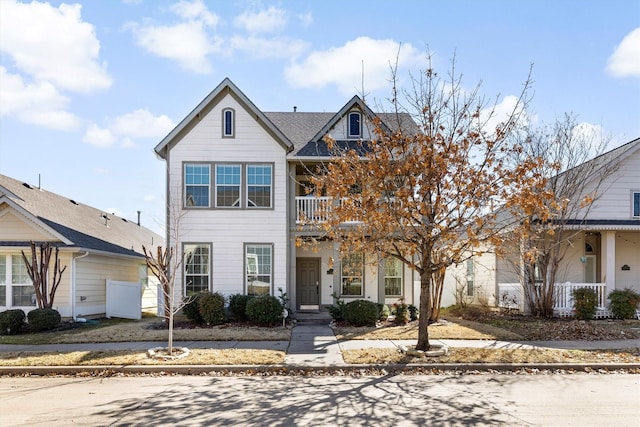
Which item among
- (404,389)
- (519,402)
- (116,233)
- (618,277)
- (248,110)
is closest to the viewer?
(519,402)

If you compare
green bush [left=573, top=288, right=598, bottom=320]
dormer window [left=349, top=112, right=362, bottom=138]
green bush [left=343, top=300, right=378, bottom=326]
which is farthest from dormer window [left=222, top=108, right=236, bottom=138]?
green bush [left=573, top=288, right=598, bottom=320]

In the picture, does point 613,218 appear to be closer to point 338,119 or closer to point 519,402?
point 338,119

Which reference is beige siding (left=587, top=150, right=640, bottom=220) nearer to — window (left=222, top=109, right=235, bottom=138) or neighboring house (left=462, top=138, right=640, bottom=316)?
neighboring house (left=462, top=138, right=640, bottom=316)

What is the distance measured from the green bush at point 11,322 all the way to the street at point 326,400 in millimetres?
5996

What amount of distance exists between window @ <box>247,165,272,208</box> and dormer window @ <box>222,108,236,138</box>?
1.41 m

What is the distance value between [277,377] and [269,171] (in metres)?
9.93

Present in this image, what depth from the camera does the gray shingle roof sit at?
18.4 metres

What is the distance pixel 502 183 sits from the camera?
10875 mm

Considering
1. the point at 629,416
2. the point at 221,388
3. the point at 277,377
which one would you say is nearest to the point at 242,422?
the point at 221,388

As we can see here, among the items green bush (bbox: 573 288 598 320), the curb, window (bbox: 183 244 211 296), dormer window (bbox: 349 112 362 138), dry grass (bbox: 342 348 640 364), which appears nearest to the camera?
the curb

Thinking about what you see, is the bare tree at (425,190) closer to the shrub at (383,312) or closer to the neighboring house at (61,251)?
the shrub at (383,312)

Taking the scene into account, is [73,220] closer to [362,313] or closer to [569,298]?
[362,313]

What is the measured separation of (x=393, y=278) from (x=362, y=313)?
12.9 ft

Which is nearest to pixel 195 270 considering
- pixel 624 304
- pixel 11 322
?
pixel 11 322
